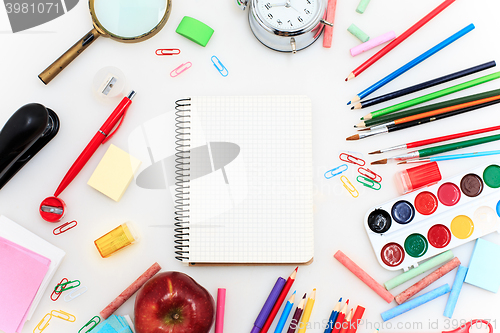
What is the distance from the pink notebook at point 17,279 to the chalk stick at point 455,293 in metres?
1.23

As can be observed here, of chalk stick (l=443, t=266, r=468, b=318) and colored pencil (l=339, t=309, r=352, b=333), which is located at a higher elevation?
chalk stick (l=443, t=266, r=468, b=318)

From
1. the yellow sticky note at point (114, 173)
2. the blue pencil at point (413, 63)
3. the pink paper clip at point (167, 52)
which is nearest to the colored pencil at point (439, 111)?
the blue pencil at point (413, 63)

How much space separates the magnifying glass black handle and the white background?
22mm

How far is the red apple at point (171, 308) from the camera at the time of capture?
105 centimetres

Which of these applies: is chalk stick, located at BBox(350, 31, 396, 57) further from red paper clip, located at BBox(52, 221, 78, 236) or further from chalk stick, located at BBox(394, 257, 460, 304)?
red paper clip, located at BBox(52, 221, 78, 236)

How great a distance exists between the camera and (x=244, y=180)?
46.2 inches

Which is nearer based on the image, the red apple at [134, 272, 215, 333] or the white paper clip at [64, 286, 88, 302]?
the red apple at [134, 272, 215, 333]

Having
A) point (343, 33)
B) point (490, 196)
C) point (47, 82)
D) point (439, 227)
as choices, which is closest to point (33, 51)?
point (47, 82)

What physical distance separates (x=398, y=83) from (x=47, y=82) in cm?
111

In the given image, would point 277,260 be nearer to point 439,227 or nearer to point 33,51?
point 439,227

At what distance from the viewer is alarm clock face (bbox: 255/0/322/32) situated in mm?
1151

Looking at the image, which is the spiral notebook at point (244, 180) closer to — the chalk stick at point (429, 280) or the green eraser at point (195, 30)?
the green eraser at point (195, 30)

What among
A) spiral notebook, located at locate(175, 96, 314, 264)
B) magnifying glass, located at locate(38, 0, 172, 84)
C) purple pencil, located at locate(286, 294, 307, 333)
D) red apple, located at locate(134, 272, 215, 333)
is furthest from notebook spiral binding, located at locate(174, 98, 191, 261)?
A: purple pencil, located at locate(286, 294, 307, 333)

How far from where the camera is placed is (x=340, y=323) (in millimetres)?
1139
